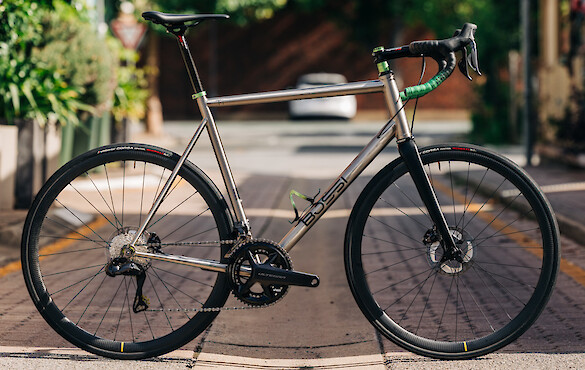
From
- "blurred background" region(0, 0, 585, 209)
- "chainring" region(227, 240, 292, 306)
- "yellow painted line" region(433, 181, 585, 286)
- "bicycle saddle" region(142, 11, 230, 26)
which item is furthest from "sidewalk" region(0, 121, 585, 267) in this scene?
"bicycle saddle" region(142, 11, 230, 26)

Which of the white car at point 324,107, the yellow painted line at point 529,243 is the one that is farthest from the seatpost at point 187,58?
the white car at point 324,107

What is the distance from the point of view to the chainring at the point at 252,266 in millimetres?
4020

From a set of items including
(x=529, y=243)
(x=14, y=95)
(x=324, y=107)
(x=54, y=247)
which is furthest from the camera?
(x=324, y=107)

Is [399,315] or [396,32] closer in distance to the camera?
[399,315]

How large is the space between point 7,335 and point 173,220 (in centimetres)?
480

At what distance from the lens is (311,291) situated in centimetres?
641

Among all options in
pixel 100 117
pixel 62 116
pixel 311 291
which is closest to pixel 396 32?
pixel 100 117

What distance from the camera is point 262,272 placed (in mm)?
4008

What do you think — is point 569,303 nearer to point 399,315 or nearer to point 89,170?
point 399,315

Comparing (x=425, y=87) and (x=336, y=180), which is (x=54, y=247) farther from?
(x=425, y=87)

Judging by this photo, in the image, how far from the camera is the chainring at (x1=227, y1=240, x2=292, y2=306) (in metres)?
4.02

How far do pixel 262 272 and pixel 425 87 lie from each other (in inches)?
40.2

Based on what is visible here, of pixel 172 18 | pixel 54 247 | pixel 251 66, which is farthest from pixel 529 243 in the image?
pixel 251 66

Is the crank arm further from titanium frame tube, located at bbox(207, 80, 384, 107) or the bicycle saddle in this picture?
the bicycle saddle
